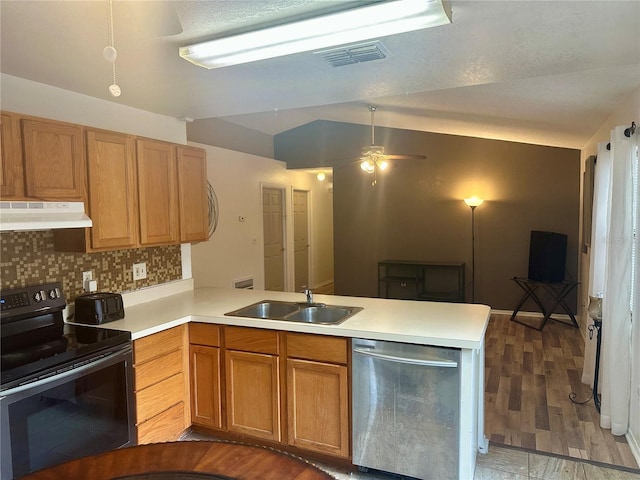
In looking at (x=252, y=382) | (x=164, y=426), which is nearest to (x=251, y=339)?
(x=252, y=382)

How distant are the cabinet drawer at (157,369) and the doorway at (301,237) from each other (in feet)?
16.7

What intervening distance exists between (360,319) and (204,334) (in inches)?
39.5

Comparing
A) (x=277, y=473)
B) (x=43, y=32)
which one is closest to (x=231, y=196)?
(x=43, y=32)

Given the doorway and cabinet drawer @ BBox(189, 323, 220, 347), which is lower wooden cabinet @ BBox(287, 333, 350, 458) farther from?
the doorway

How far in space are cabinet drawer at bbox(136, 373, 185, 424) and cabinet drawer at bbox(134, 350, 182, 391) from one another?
3 centimetres

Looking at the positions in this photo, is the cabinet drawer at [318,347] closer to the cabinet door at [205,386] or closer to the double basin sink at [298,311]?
the double basin sink at [298,311]

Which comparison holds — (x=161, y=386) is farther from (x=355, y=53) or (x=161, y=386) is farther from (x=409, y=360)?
(x=355, y=53)

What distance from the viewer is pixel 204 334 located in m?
2.74

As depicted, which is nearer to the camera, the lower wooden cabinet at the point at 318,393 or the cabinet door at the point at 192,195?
the lower wooden cabinet at the point at 318,393

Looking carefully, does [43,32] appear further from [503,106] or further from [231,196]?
[231,196]

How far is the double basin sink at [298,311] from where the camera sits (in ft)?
9.09

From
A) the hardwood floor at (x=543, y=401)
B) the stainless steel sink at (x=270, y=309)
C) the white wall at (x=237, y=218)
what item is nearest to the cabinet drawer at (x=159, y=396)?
the stainless steel sink at (x=270, y=309)

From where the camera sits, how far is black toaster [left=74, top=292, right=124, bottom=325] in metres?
2.55

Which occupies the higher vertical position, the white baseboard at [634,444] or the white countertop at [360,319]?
the white countertop at [360,319]
